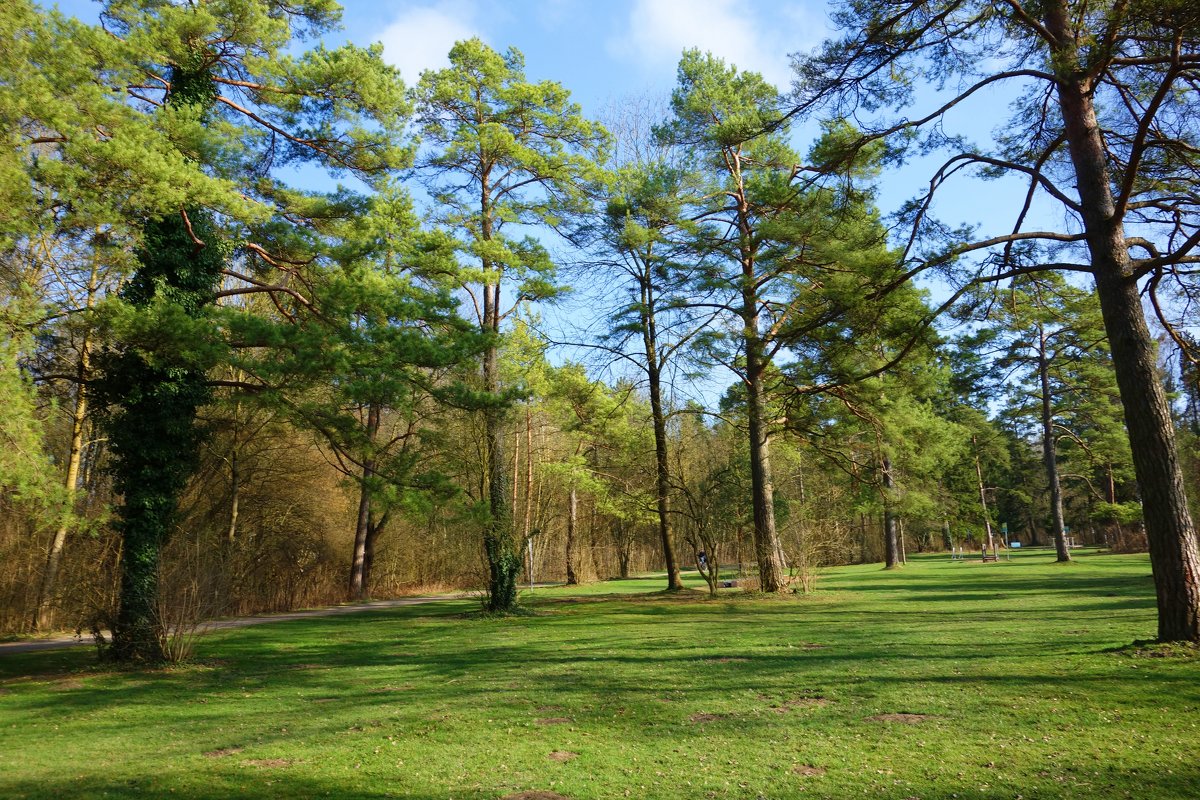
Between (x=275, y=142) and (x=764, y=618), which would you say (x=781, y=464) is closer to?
(x=764, y=618)

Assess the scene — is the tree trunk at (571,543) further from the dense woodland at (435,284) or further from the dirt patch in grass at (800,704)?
the dirt patch in grass at (800,704)

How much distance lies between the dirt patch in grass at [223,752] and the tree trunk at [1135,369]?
8483 millimetres

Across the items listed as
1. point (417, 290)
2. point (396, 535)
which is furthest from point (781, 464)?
point (417, 290)

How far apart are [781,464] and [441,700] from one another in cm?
3134

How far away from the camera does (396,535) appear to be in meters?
25.8

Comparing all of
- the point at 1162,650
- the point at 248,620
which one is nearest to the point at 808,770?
the point at 1162,650

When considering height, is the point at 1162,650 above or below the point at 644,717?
above

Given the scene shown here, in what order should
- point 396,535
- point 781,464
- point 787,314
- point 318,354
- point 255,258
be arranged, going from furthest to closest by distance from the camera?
1. point 781,464
2. point 396,535
3. point 787,314
4. point 255,258
5. point 318,354

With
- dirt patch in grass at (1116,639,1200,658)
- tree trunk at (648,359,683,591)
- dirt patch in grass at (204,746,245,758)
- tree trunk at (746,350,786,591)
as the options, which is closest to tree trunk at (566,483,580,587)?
tree trunk at (648,359,683,591)

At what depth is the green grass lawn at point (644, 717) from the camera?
4398mm

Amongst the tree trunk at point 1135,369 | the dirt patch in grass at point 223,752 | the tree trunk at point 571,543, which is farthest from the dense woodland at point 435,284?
the tree trunk at point 571,543

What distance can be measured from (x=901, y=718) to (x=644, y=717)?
2.09 meters

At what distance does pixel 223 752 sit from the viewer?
18.1 ft

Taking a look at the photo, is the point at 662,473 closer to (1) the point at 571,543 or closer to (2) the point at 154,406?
(2) the point at 154,406
